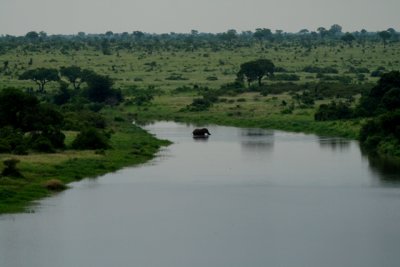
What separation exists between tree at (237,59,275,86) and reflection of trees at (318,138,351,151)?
113ft

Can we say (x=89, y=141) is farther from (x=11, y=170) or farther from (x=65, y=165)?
(x=11, y=170)

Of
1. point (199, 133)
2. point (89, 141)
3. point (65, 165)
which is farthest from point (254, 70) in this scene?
point (65, 165)

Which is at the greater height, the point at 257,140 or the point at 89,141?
the point at 89,141

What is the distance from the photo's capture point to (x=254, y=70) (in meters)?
103

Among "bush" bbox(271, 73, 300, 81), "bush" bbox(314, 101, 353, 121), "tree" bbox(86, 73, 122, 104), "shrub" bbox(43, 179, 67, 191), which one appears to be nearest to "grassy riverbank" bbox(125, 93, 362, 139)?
"bush" bbox(314, 101, 353, 121)

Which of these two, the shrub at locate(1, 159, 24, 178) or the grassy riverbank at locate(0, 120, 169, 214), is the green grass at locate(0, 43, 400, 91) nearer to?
the grassy riverbank at locate(0, 120, 169, 214)

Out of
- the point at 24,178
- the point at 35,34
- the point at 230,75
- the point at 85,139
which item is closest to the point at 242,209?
the point at 24,178

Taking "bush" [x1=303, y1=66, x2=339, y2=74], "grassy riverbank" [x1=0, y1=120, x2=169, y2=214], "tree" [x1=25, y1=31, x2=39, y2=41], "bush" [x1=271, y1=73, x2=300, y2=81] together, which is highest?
"tree" [x1=25, y1=31, x2=39, y2=41]

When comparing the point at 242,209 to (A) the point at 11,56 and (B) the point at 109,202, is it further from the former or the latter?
(A) the point at 11,56

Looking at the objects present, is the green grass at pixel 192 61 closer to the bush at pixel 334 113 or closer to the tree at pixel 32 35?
the bush at pixel 334 113

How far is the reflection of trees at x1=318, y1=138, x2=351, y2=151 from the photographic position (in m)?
63.8

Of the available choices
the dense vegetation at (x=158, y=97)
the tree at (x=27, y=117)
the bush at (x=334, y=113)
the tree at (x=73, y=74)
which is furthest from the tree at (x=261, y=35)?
the tree at (x=27, y=117)

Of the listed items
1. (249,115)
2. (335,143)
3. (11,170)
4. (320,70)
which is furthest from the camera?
(320,70)

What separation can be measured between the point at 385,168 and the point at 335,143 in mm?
13297
